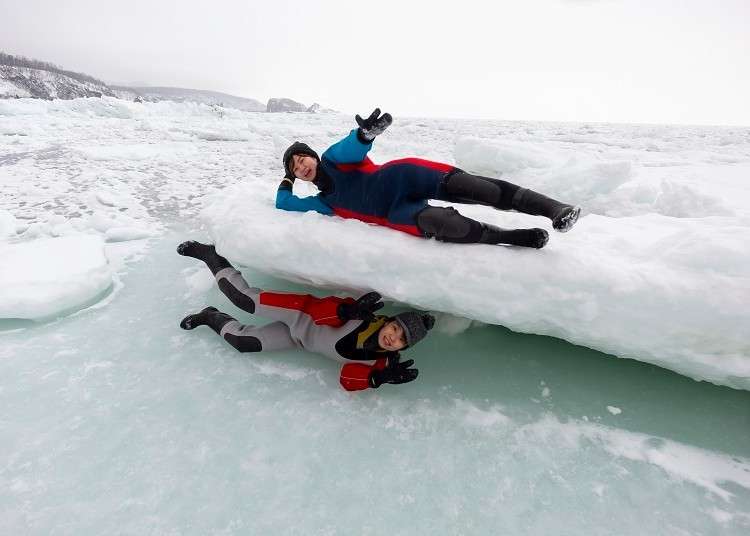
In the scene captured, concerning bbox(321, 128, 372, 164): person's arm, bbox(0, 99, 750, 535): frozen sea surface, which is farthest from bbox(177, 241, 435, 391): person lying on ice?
bbox(321, 128, 372, 164): person's arm

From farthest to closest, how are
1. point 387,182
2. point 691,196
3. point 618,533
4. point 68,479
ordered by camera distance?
point 691,196
point 387,182
point 68,479
point 618,533

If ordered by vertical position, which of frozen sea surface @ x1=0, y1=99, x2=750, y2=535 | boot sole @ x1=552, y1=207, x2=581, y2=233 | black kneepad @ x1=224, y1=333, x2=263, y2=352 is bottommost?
frozen sea surface @ x1=0, y1=99, x2=750, y2=535

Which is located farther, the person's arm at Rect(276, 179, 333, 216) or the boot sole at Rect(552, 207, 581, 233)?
the person's arm at Rect(276, 179, 333, 216)

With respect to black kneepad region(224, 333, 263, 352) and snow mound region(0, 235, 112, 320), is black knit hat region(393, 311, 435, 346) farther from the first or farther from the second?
snow mound region(0, 235, 112, 320)

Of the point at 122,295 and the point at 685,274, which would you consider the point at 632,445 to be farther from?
the point at 122,295

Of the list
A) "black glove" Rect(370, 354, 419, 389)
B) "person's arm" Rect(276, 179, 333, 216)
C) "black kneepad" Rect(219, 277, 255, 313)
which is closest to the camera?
"black glove" Rect(370, 354, 419, 389)

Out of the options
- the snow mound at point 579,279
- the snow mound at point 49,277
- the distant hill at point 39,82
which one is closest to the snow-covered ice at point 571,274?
the snow mound at point 579,279

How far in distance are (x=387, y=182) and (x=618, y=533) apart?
170 centimetres

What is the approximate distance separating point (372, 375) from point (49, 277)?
7.24ft

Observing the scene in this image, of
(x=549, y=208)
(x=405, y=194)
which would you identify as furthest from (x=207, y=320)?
(x=549, y=208)

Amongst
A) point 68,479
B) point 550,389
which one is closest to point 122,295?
point 68,479

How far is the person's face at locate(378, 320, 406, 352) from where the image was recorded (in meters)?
1.76

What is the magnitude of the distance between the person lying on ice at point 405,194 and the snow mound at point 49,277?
135cm

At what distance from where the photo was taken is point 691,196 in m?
3.13
